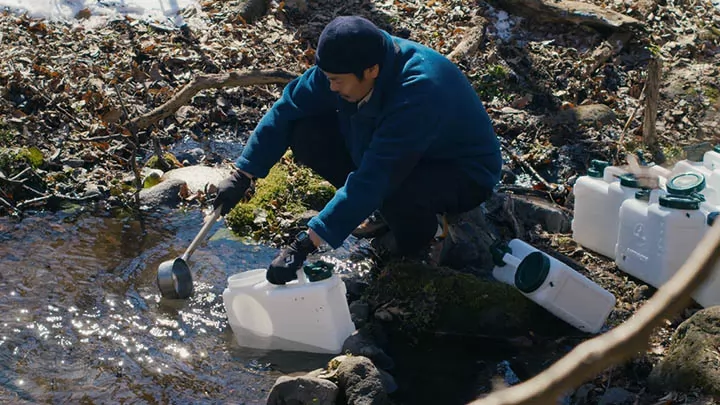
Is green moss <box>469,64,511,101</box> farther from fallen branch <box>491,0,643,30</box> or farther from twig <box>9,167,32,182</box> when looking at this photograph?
→ twig <box>9,167,32,182</box>

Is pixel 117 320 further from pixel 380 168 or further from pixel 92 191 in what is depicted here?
pixel 92 191

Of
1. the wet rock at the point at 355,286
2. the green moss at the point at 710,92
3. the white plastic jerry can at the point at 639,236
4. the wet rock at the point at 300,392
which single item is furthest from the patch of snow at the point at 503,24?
the wet rock at the point at 300,392

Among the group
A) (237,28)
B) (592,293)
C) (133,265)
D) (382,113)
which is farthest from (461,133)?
(237,28)

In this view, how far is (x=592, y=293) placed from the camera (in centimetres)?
454

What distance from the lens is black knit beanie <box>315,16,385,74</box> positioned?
13.7 feet

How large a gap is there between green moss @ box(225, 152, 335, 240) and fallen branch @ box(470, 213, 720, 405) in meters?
5.10

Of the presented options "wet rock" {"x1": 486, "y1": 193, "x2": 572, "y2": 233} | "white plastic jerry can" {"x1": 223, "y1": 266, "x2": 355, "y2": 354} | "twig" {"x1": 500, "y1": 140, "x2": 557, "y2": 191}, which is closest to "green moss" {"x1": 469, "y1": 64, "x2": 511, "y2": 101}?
"twig" {"x1": 500, "y1": 140, "x2": 557, "y2": 191}

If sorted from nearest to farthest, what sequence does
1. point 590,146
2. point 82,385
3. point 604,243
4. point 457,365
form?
point 82,385 < point 457,365 < point 604,243 < point 590,146

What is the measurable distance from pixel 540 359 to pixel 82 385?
2.45 meters

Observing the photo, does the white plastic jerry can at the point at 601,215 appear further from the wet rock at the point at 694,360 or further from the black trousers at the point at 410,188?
the wet rock at the point at 694,360

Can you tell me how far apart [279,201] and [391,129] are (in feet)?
7.08

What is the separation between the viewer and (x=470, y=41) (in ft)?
29.1

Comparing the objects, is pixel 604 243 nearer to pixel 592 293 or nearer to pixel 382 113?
pixel 592 293

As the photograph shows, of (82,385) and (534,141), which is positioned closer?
(82,385)
